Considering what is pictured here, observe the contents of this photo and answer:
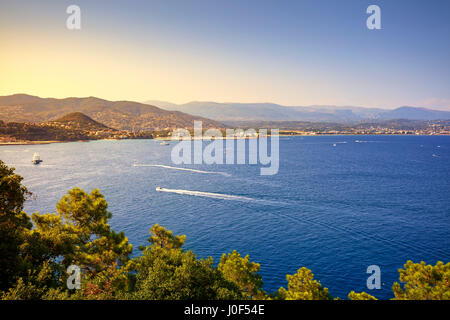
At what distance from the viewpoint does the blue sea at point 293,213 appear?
25344 millimetres

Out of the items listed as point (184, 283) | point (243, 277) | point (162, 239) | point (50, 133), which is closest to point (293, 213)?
point (162, 239)

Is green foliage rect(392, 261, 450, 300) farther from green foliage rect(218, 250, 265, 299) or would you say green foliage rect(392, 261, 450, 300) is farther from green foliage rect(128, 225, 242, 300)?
green foliage rect(128, 225, 242, 300)

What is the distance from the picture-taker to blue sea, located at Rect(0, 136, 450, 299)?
25.3 metres

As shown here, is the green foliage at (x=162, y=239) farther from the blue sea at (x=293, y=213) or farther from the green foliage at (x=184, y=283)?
the blue sea at (x=293, y=213)

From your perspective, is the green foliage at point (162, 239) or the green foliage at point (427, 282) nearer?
the green foliage at point (427, 282)

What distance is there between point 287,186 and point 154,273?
43.2 meters

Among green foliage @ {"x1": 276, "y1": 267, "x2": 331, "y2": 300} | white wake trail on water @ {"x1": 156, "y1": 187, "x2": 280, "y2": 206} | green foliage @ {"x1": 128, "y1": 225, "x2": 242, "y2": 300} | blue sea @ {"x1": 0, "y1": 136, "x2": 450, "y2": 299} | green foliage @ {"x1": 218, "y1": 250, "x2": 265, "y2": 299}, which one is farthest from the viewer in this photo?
white wake trail on water @ {"x1": 156, "y1": 187, "x2": 280, "y2": 206}

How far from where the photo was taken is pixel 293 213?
3712 cm

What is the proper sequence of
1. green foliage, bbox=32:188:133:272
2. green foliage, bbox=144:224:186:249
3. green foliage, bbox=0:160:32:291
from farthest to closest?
1. green foliage, bbox=144:224:186:249
2. green foliage, bbox=32:188:133:272
3. green foliage, bbox=0:160:32:291

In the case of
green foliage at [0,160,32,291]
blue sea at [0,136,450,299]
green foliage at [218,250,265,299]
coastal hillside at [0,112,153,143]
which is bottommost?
blue sea at [0,136,450,299]

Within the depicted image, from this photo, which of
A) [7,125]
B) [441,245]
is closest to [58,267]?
[441,245]

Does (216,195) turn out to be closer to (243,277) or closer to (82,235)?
(82,235)

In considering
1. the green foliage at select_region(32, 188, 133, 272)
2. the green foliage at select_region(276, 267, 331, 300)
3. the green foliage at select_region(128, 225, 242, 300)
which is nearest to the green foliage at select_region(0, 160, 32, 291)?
the green foliage at select_region(32, 188, 133, 272)

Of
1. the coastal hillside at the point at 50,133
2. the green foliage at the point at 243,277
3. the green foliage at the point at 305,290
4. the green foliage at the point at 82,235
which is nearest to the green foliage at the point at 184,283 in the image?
the green foliage at the point at 243,277
